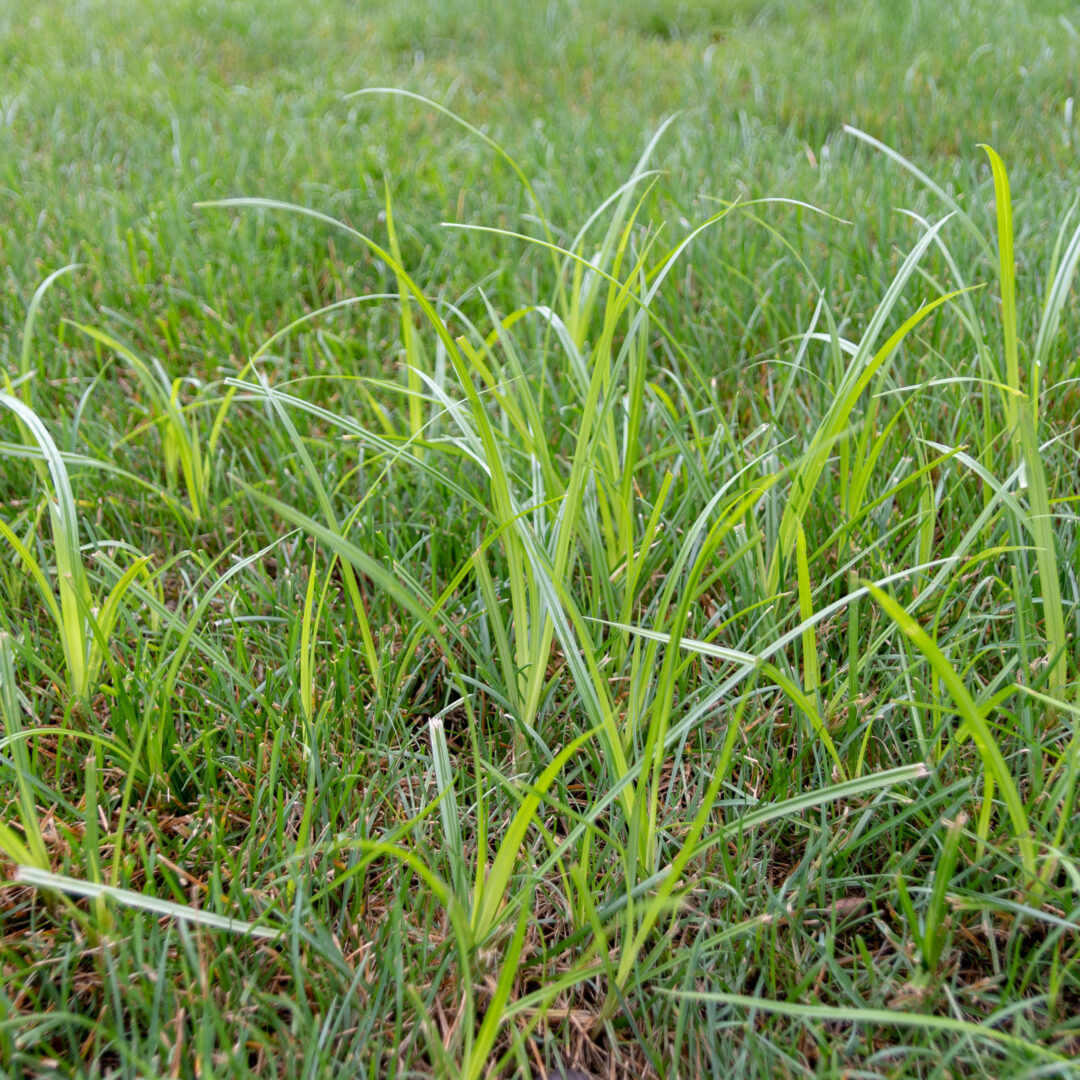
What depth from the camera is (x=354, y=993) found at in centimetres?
87

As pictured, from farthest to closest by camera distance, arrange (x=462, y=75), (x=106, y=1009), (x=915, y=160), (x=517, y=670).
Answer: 1. (x=462, y=75)
2. (x=915, y=160)
3. (x=517, y=670)
4. (x=106, y=1009)

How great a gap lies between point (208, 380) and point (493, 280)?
70 cm

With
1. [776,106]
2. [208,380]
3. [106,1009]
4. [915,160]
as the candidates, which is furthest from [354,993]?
[776,106]

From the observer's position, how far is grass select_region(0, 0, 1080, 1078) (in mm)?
848

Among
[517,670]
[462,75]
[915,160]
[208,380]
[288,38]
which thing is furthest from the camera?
[288,38]

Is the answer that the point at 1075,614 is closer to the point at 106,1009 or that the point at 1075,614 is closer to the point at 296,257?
the point at 106,1009

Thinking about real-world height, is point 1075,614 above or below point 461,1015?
above

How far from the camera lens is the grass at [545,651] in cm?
85

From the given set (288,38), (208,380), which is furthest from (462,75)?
(208,380)

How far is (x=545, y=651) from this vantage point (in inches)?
43.3

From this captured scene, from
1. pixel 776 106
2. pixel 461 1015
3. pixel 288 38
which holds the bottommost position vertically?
pixel 461 1015

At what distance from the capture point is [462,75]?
332 centimetres

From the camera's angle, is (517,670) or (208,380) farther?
(208,380)

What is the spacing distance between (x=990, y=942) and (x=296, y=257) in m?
2.02
